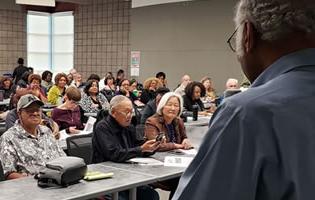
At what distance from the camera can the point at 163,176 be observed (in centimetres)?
303

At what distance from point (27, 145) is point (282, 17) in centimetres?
279

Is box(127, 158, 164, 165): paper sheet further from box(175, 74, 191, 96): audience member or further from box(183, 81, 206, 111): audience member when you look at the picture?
box(175, 74, 191, 96): audience member

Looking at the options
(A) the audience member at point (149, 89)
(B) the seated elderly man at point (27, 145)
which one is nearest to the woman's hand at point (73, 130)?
(B) the seated elderly man at point (27, 145)

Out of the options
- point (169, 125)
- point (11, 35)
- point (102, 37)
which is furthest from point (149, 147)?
point (11, 35)

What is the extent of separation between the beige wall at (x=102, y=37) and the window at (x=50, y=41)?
437 millimetres

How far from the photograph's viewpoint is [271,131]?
2.26 feet

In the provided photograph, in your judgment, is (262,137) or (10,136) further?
(10,136)

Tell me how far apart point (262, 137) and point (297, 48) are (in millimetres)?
182

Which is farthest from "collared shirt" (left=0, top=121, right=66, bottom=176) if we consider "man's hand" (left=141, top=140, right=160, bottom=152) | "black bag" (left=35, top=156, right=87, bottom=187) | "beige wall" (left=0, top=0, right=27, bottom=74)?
"beige wall" (left=0, top=0, right=27, bottom=74)

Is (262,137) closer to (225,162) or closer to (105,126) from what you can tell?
(225,162)

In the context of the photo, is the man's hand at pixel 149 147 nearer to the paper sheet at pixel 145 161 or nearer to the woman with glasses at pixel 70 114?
the paper sheet at pixel 145 161

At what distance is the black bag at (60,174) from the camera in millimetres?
2604

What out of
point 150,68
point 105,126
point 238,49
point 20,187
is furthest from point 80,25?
point 238,49

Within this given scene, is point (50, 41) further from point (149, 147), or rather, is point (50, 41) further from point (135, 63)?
point (149, 147)
